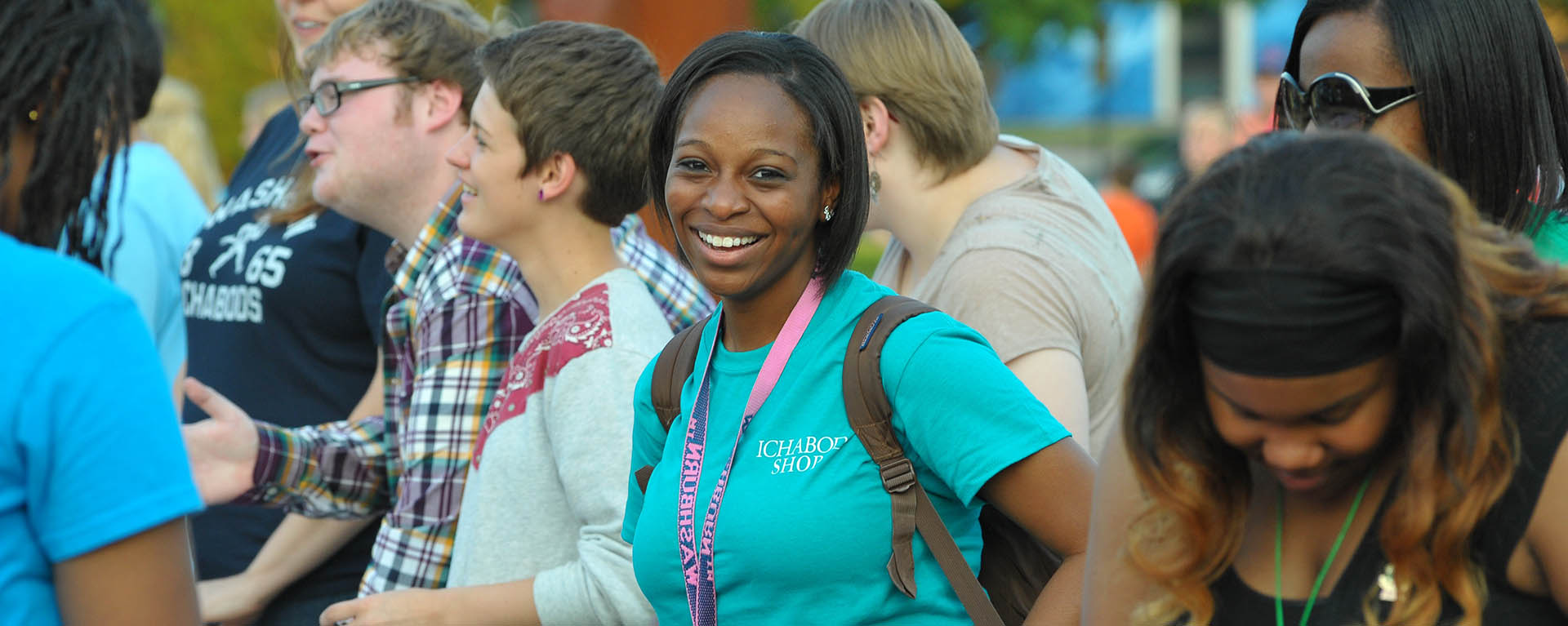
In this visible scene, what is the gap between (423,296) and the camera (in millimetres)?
3396

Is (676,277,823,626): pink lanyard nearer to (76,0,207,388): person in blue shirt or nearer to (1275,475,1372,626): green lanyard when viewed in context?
(1275,475,1372,626): green lanyard

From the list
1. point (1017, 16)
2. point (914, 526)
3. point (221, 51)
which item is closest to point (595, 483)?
point (914, 526)

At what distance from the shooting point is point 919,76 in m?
3.37

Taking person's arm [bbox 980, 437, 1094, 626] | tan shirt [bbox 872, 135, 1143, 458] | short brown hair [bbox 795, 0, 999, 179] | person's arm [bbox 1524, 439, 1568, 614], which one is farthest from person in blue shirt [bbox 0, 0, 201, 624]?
short brown hair [bbox 795, 0, 999, 179]

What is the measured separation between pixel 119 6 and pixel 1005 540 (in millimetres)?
1560

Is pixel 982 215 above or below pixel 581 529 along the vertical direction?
above

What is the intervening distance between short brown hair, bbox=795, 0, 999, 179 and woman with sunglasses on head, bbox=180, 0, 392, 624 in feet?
4.44

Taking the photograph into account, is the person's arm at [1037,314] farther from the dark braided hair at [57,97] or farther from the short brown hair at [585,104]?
the dark braided hair at [57,97]

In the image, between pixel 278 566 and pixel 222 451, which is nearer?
pixel 222 451

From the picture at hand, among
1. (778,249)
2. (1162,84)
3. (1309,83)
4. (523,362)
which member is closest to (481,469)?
(523,362)

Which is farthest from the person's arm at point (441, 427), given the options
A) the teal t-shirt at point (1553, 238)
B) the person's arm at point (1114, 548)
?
the teal t-shirt at point (1553, 238)

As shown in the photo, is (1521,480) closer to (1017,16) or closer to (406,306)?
(406,306)

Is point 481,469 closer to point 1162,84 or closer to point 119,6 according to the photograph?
point 119,6

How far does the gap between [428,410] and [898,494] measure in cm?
134
